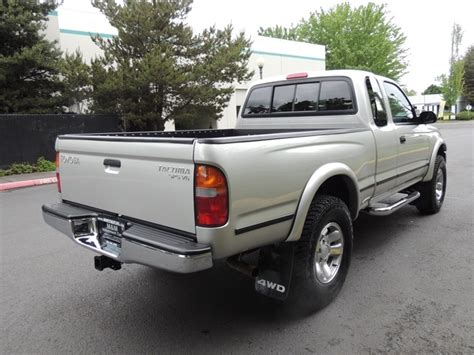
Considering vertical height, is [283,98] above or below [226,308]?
above

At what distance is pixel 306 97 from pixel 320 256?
79.5 inches

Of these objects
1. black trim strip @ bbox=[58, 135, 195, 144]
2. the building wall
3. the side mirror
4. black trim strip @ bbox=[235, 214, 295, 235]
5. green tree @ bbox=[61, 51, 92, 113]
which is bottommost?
black trim strip @ bbox=[235, 214, 295, 235]

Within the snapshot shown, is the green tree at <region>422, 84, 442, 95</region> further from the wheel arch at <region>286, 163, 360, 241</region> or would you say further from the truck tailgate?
the truck tailgate

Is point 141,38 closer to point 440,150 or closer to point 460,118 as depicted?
point 440,150

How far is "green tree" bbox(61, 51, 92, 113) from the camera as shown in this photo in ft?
44.0

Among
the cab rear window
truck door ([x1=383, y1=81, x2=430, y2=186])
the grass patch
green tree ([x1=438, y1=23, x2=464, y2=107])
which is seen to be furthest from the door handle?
green tree ([x1=438, y1=23, x2=464, y2=107])

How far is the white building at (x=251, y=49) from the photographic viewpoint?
16.4 metres

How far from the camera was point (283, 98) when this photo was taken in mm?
4832

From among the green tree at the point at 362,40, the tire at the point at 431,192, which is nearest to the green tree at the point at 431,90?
the green tree at the point at 362,40

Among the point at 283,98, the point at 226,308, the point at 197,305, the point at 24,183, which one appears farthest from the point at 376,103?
the point at 24,183

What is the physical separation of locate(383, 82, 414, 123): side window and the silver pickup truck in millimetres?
228

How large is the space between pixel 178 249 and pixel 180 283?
1.70 meters

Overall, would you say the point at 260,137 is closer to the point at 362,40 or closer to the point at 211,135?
the point at 211,135

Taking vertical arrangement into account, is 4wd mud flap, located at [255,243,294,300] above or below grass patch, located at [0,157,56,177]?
above
